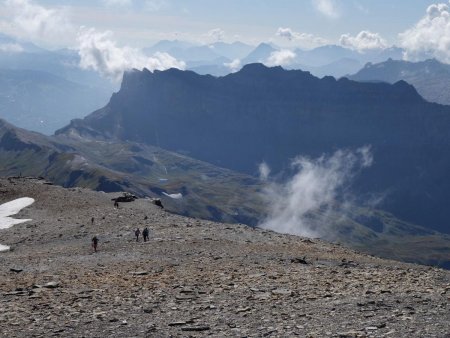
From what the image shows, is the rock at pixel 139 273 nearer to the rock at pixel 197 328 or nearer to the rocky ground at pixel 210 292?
the rocky ground at pixel 210 292

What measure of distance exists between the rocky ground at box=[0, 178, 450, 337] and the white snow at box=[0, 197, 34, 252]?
15.2 m

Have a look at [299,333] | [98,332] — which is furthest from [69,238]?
[299,333]

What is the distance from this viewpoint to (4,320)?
21.3 m

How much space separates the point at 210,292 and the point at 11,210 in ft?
165

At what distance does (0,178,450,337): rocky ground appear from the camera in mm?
19625

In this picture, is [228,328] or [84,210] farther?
[84,210]

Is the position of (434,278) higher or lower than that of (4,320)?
higher

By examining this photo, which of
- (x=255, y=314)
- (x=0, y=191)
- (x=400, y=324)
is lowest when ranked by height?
(x=0, y=191)

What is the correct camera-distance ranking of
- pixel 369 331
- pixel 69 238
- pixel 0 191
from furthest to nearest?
pixel 0 191
pixel 69 238
pixel 369 331

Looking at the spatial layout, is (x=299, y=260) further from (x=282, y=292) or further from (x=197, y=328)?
(x=197, y=328)

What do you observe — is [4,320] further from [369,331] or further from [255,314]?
[369,331]

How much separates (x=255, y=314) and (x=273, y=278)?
7.46 m

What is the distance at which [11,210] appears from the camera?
226 feet

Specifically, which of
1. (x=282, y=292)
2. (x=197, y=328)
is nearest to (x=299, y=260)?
(x=282, y=292)
